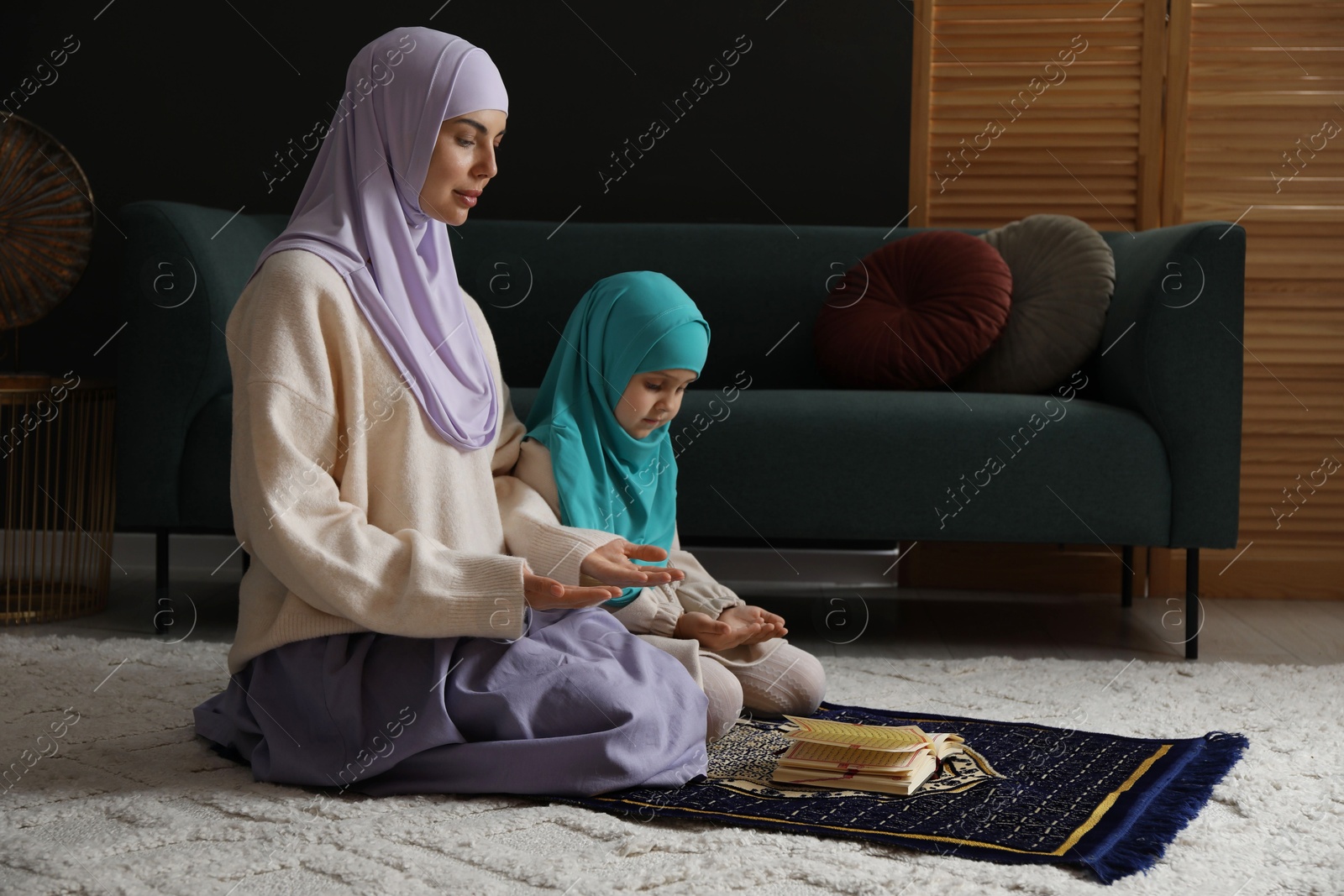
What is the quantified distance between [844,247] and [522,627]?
72.7 inches

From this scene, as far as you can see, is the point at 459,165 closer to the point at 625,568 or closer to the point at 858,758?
the point at 625,568

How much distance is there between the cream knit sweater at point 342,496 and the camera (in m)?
1.40

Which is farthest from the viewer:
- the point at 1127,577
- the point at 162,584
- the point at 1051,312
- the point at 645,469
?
the point at 1127,577

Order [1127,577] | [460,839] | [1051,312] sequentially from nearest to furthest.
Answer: [460,839]
[1051,312]
[1127,577]

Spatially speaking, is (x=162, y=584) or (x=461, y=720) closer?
(x=461, y=720)

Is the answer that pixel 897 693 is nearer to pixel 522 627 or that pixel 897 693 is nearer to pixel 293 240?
pixel 522 627

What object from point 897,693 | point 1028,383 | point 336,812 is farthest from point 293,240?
point 1028,383

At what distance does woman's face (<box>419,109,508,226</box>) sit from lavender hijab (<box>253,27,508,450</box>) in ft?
0.05

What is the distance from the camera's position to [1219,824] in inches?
56.4

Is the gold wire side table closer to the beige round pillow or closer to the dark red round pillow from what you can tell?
the dark red round pillow

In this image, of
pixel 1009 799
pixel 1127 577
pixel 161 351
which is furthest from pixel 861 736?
pixel 1127 577

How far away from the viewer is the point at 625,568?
4.93 ft

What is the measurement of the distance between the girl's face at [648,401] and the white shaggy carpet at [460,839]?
0.59 metres

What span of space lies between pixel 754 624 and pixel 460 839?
22.2 inches
